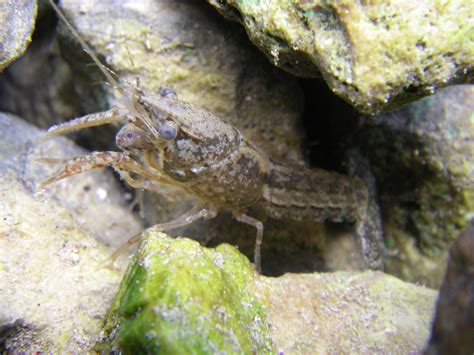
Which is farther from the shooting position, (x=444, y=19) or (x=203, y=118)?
(x=203, y=118)

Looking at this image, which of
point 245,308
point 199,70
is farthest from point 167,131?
point 245,308

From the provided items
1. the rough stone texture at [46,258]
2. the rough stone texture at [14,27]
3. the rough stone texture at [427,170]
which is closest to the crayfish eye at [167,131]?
the rough stone texture at [46,258]

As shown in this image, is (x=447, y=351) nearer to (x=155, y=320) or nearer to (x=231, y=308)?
(x=231, y=308)

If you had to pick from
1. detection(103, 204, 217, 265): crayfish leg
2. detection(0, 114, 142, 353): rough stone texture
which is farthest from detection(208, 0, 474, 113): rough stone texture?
detection(0, 114, 142, 353): rough stone texture

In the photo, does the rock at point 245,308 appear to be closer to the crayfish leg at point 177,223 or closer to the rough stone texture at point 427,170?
the crayfish leg at point 177,223

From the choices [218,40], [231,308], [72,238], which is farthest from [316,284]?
[218,40]

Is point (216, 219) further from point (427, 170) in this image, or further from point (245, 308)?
point (427, 170)
